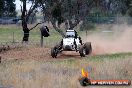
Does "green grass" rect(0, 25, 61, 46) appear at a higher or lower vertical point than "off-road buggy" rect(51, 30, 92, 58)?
higher

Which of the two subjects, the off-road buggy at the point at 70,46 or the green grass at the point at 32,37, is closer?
the off-road buggy at the point at 70,46

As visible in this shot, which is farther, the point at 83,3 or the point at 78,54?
the point at 83,3

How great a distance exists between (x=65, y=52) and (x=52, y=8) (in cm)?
1122

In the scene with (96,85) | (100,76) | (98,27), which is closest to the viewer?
(96,85)

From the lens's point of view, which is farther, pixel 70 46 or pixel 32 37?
pixel 32 37

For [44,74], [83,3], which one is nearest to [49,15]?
[83,3]

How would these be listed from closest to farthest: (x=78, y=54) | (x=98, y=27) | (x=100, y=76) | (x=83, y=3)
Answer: (x=100, y=76) → (x=78, y=54) → (x=83, y=3) → (x=98, y=27)

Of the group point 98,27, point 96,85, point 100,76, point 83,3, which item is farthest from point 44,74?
point 98,27

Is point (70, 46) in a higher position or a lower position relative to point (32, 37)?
lower

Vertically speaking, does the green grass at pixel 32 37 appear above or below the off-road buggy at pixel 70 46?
above

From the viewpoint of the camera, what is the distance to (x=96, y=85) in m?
12.6

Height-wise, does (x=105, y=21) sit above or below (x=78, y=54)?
above

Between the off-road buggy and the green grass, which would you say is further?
the green grass

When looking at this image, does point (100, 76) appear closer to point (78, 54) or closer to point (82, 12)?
point (78, 54)
